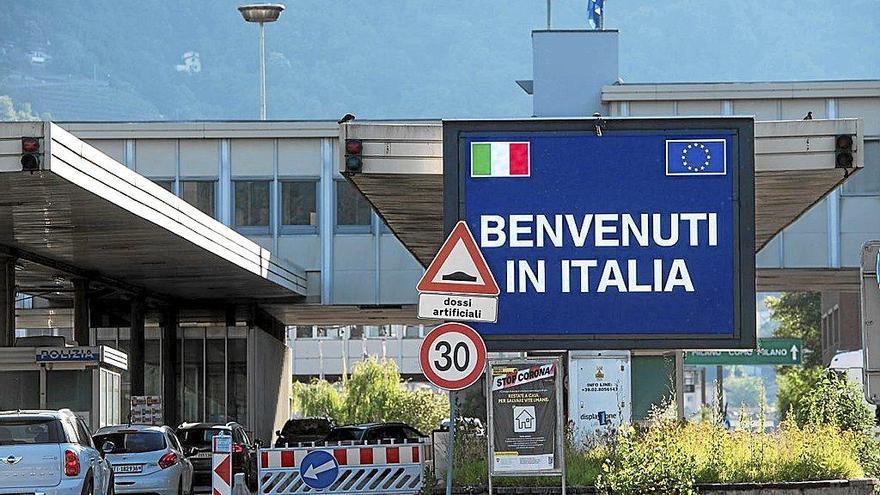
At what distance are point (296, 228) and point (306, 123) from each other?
3.11 meters

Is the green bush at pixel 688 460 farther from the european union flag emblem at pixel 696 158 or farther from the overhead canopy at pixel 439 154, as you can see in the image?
the overhead canopy at pixel 439 154

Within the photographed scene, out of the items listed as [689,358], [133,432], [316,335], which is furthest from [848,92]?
[316,335]

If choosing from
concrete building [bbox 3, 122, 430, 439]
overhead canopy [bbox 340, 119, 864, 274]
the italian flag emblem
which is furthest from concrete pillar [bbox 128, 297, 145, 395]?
the italian flag emblem

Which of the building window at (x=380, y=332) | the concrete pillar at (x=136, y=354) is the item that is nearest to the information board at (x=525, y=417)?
the concrete pillar at (x=136, y=354)

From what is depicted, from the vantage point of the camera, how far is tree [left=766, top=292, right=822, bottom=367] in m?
100

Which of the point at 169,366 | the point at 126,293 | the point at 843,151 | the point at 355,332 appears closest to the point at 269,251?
the point at 126,293

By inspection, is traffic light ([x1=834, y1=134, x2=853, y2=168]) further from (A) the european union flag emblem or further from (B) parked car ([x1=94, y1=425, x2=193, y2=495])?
(B) parked car ([x1=94, y1=425, x2=193, y2=495])

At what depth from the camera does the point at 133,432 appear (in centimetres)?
2628

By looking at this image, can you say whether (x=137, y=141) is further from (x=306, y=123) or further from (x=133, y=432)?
(x=133, y=432)

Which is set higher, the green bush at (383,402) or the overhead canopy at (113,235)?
the overhead canopy at (113,235)

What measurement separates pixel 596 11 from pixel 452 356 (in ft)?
148

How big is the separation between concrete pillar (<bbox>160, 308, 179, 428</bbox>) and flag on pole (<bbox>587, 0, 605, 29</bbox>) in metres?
18.4

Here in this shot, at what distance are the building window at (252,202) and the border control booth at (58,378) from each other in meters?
14.2

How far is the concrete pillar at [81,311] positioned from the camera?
1543 inches
